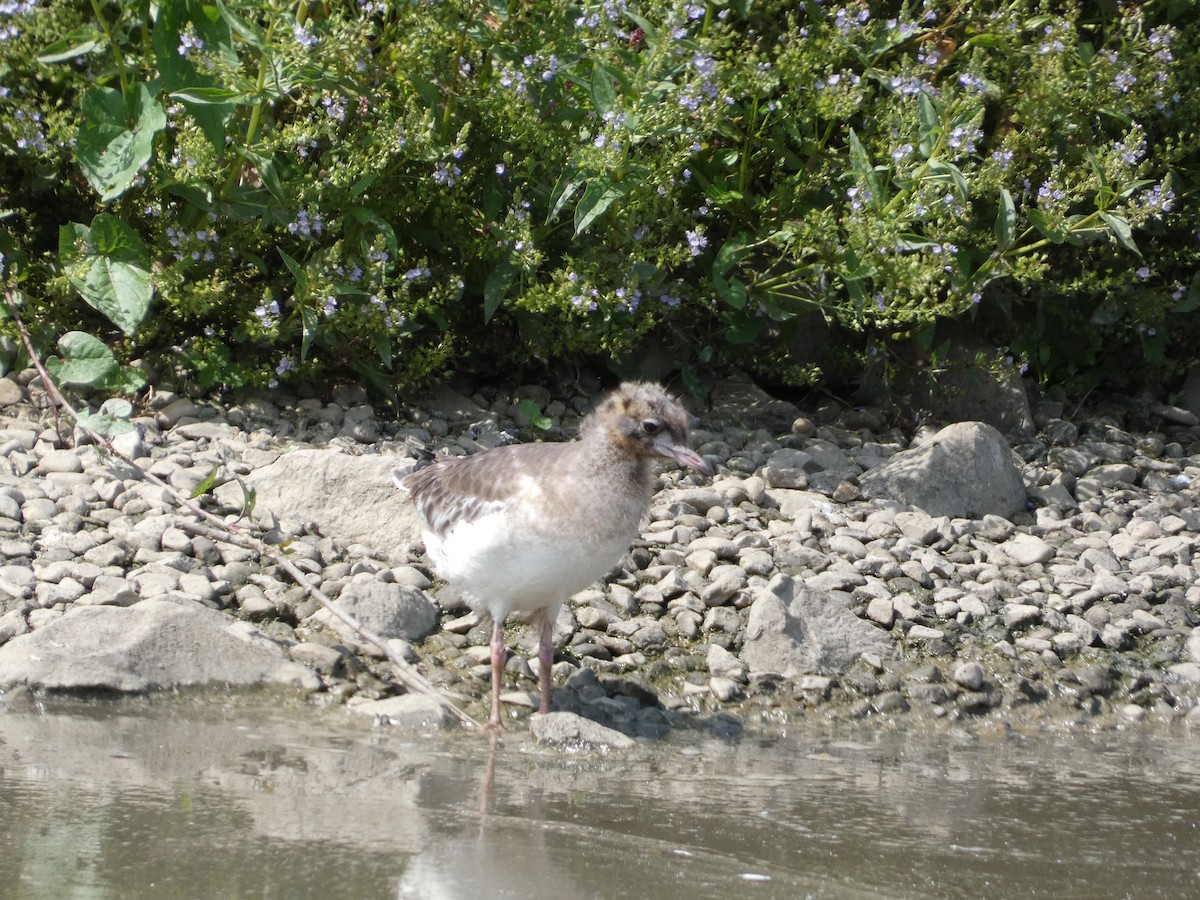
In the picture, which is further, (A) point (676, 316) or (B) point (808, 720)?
(A) point (676, 316)

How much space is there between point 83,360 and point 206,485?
0.82 metres

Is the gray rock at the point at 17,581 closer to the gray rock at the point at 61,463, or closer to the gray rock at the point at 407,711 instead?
the gray rock at the point at 61,463

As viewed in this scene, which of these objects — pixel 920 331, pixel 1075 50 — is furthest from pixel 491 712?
pixel 1075 50

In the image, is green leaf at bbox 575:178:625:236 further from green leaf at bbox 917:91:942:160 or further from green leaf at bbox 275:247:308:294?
green leaf at bbox 917:91:942:160

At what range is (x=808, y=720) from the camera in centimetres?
620

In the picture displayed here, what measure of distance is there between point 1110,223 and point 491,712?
13.8 feet

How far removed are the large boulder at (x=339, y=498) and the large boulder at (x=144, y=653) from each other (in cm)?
115

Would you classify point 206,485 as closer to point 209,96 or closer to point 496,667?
point 496,667

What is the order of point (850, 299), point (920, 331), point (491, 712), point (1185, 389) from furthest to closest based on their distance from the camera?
point (1185, 389)
point (920, 331)
point (850, 299)
point (491, 712)

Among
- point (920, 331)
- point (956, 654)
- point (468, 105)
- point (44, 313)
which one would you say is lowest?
point (956, 654)

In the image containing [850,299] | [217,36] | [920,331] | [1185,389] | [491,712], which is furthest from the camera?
[1185,389]

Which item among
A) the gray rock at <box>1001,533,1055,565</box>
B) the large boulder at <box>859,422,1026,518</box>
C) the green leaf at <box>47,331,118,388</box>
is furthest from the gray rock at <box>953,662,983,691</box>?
the green leaf at <box>47,331,118,388</box>

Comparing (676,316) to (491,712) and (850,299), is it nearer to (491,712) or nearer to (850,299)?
(850,299)

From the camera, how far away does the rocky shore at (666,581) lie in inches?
240
